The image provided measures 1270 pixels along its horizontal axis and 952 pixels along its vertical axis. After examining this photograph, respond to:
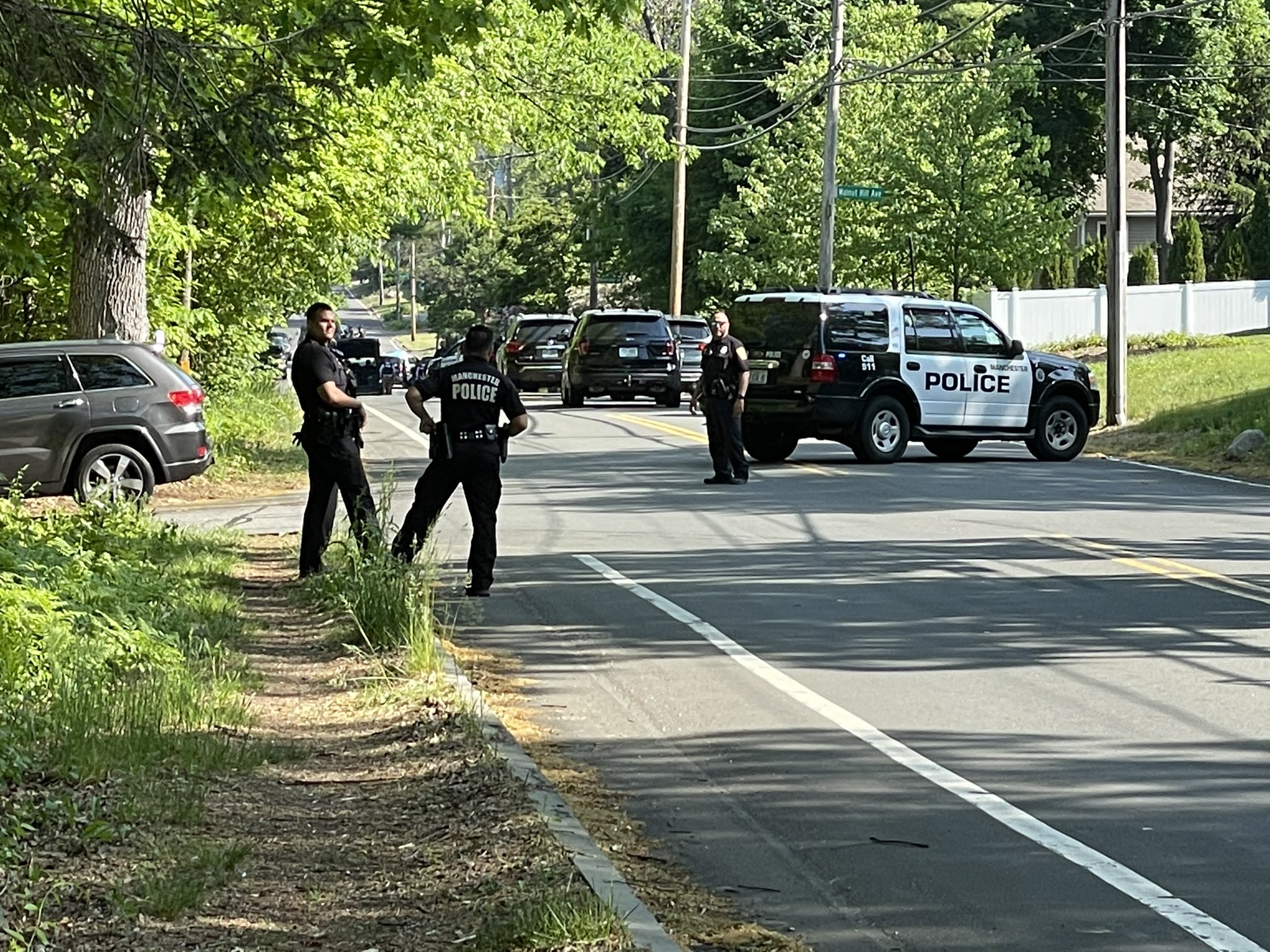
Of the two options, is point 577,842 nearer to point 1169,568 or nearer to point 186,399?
point 1169,568

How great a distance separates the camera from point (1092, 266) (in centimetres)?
6141

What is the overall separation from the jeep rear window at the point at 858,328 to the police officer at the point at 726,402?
274 centimetres

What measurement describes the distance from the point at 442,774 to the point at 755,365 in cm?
1569

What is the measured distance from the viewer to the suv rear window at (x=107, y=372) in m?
18.9

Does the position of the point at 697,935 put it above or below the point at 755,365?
below

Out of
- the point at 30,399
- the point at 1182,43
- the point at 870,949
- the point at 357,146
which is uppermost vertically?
the point at 1182,43

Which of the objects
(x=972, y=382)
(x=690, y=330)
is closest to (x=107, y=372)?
(x=972, y=382)

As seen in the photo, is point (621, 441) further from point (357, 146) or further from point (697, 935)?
point (697, 935)

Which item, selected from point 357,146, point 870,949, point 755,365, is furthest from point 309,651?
point 357,146

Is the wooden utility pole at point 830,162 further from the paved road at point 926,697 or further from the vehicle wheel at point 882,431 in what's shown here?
the paved road at point 926,697

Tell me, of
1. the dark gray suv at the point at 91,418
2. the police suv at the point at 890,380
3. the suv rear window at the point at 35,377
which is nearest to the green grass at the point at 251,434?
the dark gray suv at the point at 91,418

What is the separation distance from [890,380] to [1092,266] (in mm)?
40311

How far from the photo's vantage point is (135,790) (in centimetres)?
713

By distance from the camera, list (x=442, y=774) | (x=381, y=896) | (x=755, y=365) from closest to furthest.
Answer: (x=381, y=896)
(x=442, y=774)
(x=755, y=365)
